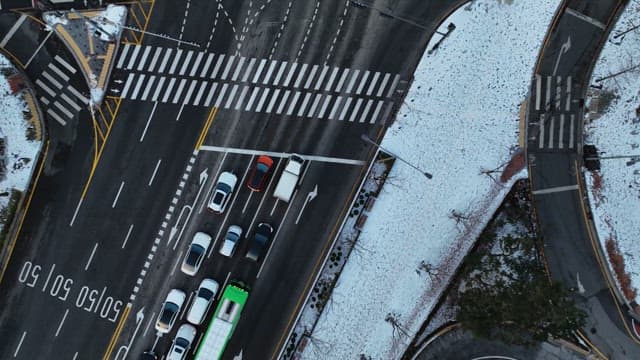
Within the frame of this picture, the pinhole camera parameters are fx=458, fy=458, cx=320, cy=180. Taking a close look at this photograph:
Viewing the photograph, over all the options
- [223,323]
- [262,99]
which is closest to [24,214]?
[223,323]

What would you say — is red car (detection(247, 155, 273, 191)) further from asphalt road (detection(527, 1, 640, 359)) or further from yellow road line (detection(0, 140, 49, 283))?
Answer: asphalt road (detection(527, 1, 640, 359))

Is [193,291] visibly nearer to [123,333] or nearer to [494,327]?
[123,333]

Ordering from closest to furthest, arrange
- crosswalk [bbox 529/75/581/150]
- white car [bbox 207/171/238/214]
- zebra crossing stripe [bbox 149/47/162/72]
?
white car [bbox 207/171/238/214], zebra crossing stripe [bbox 149/47/162/72], crosswalk [bbox 529/75/581/150]

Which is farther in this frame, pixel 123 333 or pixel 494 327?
pixel 123 333

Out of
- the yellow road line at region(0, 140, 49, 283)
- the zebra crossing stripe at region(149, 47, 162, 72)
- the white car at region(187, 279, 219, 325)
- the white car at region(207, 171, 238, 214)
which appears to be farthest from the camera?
the zebra crossing stripe at region(149, 47, 162, 72)

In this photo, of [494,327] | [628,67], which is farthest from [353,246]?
[628,67]

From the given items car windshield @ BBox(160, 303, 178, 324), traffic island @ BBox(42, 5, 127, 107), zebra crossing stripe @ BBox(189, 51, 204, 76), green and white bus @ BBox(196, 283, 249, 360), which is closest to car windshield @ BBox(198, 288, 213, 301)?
green and white bus @ BBox(196, 283, 249, 360)

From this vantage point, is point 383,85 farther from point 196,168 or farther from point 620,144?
point 620,144

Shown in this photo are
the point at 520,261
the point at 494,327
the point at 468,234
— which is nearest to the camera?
the point at 494,327

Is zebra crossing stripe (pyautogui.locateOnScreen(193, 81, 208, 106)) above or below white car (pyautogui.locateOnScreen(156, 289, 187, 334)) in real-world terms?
above
